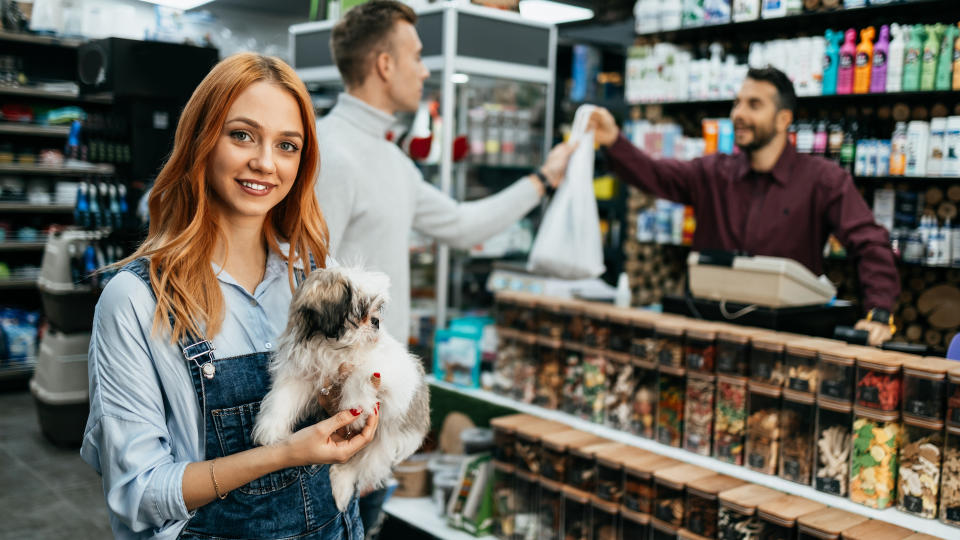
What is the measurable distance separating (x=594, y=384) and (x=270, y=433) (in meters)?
1.70

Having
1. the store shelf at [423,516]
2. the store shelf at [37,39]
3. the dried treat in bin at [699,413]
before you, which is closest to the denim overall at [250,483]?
the dried treat in bin at [699,413]

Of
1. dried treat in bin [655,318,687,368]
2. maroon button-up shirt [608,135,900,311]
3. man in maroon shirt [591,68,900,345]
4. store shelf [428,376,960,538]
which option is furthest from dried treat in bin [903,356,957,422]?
man in maroon shirt [591,68,900,345]

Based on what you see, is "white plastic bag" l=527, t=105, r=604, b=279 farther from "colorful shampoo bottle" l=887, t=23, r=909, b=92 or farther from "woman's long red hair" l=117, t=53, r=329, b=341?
"colorful shampoo bottle" l=887, t=23, r=909, b=92

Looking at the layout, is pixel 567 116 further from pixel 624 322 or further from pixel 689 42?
pixel 624 322

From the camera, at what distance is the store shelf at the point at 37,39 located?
663 cm

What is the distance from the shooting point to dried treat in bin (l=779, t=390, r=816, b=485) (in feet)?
7.17

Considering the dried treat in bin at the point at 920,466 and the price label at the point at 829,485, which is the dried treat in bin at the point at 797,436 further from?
the dried treat in bin at the point at 920,466

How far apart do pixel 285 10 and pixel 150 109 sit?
1.27m

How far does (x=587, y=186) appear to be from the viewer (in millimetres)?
3109

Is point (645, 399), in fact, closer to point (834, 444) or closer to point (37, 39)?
point (834, 444)

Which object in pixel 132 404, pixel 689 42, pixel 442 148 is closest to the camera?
pixel 132 404

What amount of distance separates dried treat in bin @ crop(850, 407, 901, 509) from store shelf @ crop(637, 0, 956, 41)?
2.80 metres

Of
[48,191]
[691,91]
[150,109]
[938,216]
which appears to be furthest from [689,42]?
[48,191]

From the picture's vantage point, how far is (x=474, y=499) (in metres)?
3.01
